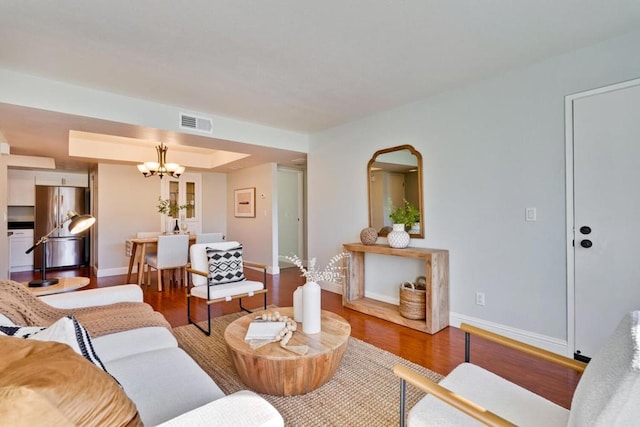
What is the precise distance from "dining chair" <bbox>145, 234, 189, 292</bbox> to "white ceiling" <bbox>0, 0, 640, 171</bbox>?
84.4 inches

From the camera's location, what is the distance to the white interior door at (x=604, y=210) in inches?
83.9

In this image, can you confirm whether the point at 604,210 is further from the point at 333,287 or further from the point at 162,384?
the point at 333,287

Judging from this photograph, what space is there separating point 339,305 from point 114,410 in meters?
3.21

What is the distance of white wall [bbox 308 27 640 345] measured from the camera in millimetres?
2432

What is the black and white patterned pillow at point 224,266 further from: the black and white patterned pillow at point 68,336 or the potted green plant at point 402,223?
the black and white patterned pillow at point 68,336

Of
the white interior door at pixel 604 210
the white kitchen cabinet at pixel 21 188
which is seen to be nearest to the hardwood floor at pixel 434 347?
the white interior door at pixel 604 210

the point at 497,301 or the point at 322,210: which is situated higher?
the point at 322,210

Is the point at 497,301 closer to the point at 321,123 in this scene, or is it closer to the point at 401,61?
the point at 401,61

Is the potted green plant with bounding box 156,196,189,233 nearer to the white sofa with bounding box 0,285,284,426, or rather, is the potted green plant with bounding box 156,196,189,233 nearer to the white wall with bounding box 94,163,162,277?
the white wall with bounding box 94,163,162,277

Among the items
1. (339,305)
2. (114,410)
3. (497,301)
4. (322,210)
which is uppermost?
(322,210)

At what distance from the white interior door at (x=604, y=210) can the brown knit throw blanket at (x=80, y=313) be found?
3.09 metres

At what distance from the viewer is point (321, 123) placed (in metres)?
4.16

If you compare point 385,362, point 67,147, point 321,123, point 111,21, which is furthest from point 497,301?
point 67,147

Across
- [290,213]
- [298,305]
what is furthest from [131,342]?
[290,213]
